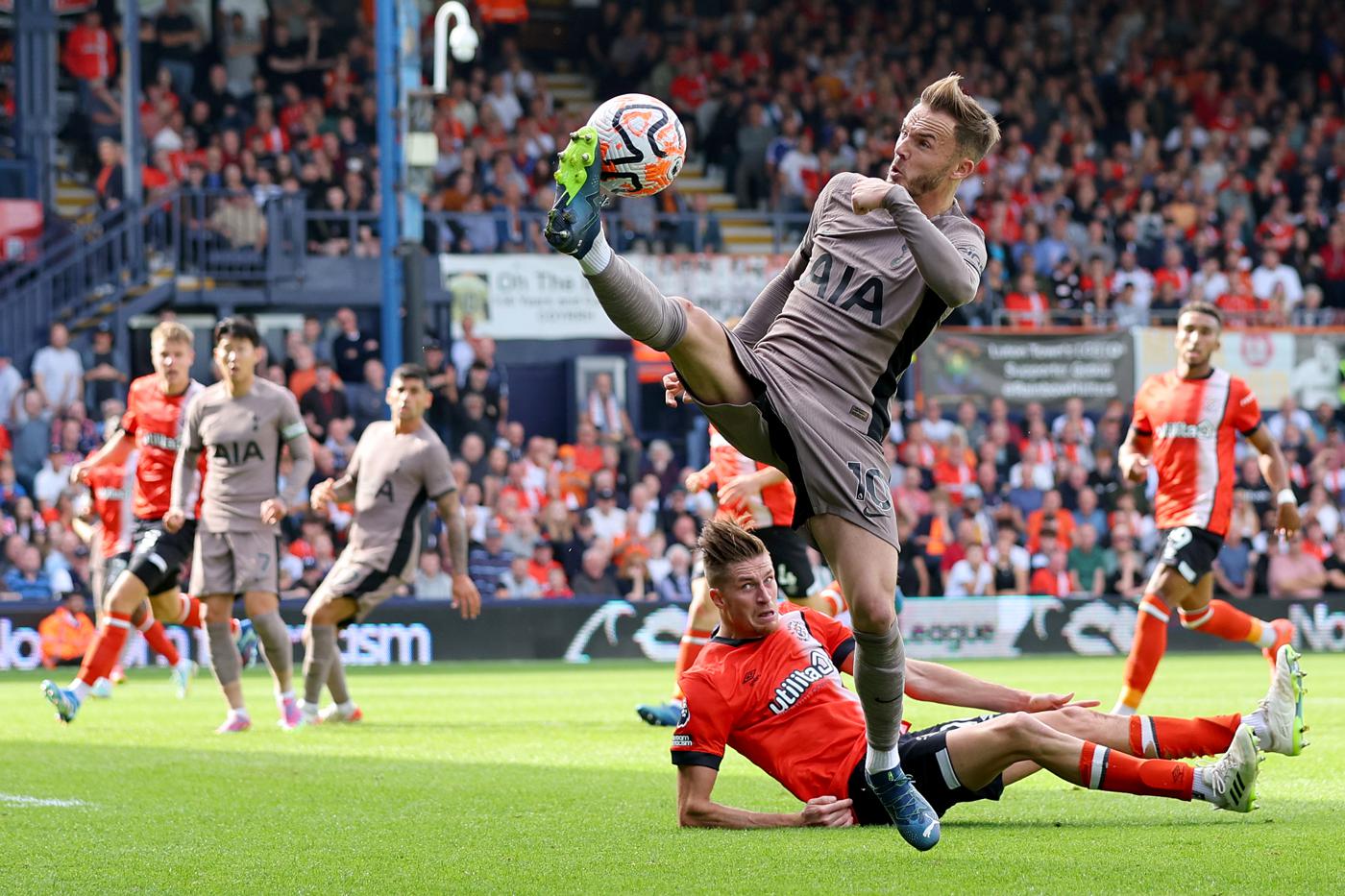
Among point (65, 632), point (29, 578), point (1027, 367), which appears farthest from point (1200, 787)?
point (1027, 367)

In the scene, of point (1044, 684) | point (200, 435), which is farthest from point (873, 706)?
point (1044, 684)

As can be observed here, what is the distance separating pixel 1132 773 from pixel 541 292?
16.1 meters

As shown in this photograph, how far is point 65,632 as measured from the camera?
54.4 ft

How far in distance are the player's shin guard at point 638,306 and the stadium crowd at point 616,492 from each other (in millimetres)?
12465

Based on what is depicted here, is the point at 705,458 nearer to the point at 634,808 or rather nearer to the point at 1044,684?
the point at 1044,684

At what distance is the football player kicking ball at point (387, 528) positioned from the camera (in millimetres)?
10961

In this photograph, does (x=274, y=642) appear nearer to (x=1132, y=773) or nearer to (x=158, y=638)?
(x=158, y=638)

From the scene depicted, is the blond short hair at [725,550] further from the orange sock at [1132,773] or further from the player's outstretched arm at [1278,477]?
the player's outstretched arm at [1278,477]

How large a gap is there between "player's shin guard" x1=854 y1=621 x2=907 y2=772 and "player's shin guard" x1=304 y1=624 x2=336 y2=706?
5799mm

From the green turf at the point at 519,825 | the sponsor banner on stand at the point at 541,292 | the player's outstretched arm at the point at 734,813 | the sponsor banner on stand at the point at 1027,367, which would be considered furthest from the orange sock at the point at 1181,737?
the sponsor banner on stand at the point at 1027,367

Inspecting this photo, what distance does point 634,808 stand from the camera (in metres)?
6.95

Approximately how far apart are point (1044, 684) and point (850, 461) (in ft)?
29.1

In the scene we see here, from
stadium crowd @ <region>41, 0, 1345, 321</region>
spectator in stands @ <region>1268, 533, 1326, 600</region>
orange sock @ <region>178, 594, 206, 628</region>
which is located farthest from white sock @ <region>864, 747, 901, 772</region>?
stadium crowd @ <region>41, 0, 1345, 321</region>

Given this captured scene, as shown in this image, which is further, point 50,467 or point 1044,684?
point 50,467
